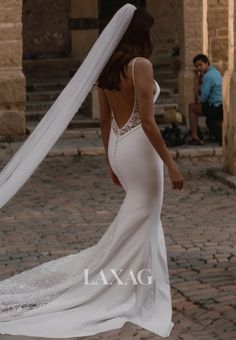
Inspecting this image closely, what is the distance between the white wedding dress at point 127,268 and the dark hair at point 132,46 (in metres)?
0.25

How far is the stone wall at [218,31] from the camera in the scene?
18609mm

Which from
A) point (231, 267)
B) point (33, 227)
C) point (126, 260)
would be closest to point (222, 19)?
point (33, 227)

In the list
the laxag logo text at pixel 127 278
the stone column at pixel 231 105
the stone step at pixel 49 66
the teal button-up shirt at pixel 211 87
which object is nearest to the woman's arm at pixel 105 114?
the laxag logo text at pixel 127 278

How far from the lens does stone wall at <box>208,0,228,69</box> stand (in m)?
18.6

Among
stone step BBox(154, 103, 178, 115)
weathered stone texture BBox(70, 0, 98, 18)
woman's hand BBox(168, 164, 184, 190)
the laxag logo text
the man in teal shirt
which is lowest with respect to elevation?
stone step BBox(154, 103, 178, 115)

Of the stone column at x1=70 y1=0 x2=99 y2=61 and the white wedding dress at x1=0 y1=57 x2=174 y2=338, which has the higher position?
the white wedding dress at x1=0 y1=57 x2=174 y2=338

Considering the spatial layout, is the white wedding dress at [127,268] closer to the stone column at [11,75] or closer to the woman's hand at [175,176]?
the woman's hand at [175,176]

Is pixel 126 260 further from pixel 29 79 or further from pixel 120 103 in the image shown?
pixel 29 79

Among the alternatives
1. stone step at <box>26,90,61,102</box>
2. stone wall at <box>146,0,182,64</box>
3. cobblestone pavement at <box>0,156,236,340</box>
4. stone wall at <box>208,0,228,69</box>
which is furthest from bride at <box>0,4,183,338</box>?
stone wall at <box>146,0,182,64</box>

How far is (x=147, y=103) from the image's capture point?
24.3 ft

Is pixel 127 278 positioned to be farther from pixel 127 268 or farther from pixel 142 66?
pixel 142 66

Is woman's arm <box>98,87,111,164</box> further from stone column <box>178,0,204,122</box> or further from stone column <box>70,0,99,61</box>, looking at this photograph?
stone column <box>70,0,99,61</box>

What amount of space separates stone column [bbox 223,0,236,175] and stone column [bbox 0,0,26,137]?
4.12 metres

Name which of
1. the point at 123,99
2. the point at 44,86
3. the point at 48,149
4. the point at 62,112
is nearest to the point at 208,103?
the point at 44,86
